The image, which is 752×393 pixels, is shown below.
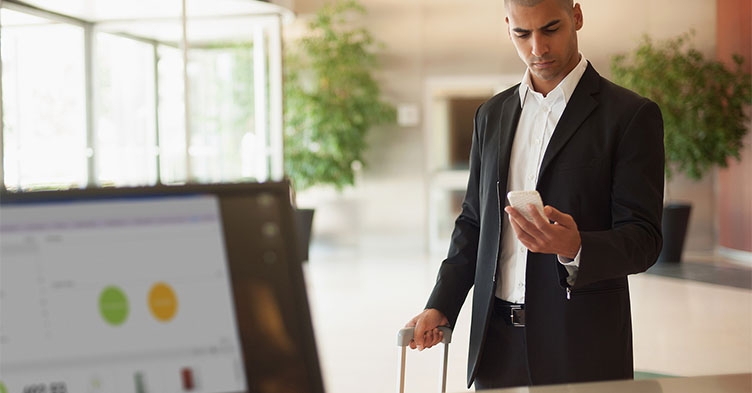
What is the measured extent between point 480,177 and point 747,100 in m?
8.10

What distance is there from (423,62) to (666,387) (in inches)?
394

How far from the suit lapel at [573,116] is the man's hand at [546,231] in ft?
1.05

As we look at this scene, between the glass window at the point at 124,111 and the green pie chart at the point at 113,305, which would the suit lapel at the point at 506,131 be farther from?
the glass window at the point at 124,111

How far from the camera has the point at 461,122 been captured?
11.0m

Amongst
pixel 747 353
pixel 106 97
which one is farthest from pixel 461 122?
pixel 747 353

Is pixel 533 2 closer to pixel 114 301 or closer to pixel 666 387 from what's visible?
pixel 666 387

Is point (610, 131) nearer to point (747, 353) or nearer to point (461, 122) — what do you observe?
point (747, 353)

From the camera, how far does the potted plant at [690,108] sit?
9141 mm

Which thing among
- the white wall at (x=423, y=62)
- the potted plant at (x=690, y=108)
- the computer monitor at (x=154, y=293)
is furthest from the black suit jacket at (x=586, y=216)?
the white wall at (x=423, y=62)

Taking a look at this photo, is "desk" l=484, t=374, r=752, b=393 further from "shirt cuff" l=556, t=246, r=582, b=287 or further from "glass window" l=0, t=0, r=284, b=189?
"glass window" l=0, t=0, r=284, b=189

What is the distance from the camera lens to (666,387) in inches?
47.0

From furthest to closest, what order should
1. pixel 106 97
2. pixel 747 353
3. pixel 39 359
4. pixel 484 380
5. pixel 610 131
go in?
pixel 106 97, pixel 747 353, pixel 484 380, pixel 610 131, pixel 39 359

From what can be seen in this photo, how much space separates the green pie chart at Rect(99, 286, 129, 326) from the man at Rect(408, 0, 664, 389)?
0.91 m

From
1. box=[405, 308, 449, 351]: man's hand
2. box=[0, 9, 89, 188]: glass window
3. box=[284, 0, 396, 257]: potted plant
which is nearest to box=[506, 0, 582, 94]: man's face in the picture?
box=[405, 308, 449, 351]: man's hand
